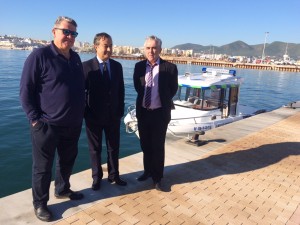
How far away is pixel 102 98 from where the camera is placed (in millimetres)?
4117

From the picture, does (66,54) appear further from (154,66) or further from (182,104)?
(182,104)

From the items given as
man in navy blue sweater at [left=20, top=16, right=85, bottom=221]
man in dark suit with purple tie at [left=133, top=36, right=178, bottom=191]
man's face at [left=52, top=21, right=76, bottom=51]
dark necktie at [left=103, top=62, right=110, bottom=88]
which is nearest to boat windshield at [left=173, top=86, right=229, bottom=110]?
man in dark suit with purple tie at [left=133, top=36, right=178, bottom=191]

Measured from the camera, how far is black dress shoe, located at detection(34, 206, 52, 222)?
3.50m

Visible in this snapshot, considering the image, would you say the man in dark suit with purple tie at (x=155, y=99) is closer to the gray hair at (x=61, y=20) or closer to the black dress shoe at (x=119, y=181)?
the black dress shoe at (x=119, y=181)

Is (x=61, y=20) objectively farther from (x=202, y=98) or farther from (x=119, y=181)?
(x=202, y=98)

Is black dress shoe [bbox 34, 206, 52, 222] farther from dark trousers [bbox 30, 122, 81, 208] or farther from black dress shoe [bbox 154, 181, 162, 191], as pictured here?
black dress shoe [bbox 154, 181, 162, 191]

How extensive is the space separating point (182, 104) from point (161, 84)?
637 centimetres

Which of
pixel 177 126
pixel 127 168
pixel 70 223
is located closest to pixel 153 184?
pixel 127 168

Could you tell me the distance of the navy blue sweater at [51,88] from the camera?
321 cm

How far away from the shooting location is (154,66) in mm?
4480

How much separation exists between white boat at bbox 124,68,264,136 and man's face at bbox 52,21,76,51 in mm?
6439

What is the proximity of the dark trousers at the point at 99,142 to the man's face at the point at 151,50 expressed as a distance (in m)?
1.13

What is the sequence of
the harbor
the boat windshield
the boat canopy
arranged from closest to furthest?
the harbor
the boat canopy
the boat windshield

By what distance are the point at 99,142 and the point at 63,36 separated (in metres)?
1.72
